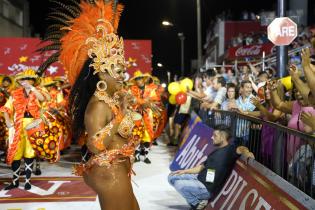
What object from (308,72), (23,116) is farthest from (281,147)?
(23,116)

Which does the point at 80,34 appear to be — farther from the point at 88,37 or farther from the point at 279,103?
the point at 279,103

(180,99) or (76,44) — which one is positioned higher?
(76,44)

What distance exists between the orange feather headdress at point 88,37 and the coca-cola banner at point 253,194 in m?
1.73

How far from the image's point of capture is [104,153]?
3.56 metres

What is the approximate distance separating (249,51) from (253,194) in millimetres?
15501

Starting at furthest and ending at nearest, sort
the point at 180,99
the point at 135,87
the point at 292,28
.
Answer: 1. the point at 180,99
2. the point at 135,87
3. the point at 292,28

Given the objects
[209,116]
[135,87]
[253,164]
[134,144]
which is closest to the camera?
[134,144]

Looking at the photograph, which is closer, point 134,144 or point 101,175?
point 101,175

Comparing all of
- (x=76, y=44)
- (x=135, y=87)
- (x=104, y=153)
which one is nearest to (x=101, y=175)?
(x=104, y=153)

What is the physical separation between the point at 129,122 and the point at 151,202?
9.88 feet

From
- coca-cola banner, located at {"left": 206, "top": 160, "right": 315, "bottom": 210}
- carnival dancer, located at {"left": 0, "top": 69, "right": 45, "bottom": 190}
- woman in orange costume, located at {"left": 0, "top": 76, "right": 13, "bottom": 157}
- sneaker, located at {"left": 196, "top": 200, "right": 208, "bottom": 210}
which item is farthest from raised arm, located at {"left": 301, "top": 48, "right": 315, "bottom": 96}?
woman in orange costume, located at {"left": 0, "top": 76, "right": 13, "bottom": 157}

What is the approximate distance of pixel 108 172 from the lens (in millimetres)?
3537

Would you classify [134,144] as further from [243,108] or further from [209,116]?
[209,116]

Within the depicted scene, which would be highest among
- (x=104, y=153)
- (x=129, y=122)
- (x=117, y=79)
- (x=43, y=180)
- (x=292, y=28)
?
(x=292, y=28)
